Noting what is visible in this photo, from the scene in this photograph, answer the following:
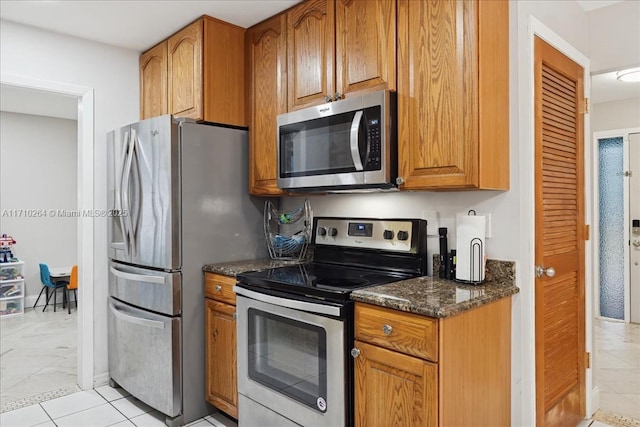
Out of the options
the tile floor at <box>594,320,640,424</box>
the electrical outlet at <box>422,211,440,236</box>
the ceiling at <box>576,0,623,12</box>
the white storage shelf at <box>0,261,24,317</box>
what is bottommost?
the tile floor at <box>594,320,640,424</box>

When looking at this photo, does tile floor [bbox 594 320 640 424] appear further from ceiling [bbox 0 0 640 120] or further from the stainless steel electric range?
ceiling [bbox 0 0 640 120]

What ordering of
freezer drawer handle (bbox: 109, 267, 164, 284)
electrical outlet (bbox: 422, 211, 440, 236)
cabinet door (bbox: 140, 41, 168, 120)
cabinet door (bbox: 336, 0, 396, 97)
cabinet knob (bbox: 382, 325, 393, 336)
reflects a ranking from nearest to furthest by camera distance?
cabinet knob (bbox: 382, 325, 393, 336)
cabinet door (bbox: 336, 0, 396, 97)
electrical outlet (bbox: 422, 211, 440, 236)
freezer drawer handle (bbox: 109, 267, 164, 284)
cabinet door (bbox: 140, 41, 168, 120)

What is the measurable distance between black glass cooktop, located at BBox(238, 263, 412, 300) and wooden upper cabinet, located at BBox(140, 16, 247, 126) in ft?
3.44

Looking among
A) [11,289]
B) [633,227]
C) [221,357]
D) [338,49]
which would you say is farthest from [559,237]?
[11,289]

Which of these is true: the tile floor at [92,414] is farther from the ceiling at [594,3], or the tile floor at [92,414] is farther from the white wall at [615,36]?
the ceiling at [594,3]

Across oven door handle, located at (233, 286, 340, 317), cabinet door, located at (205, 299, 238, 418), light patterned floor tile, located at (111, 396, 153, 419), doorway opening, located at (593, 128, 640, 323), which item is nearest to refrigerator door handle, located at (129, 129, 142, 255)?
cabinet door, located at (205, 299, 238, 418)

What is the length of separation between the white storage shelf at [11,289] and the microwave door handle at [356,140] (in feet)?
16.6

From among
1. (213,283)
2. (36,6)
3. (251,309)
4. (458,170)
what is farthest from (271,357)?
(36,6)

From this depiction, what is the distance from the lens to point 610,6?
2500 millimetres

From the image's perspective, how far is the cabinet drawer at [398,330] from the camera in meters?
1.56

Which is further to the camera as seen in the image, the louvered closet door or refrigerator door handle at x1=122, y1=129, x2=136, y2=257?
refrigerator door handle at x1=122, y1=129, x2=136, y2=257

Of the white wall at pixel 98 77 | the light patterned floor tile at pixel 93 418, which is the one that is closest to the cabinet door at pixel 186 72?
the white wall at pixel 98 77

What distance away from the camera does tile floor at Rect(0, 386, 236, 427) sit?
2.58m

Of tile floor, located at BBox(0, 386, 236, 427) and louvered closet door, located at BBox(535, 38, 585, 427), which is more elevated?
louvered closet door, located at BBox(535, 38, 585, 427)
